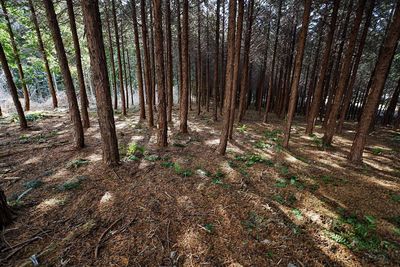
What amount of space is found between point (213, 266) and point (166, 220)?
4.74 feet

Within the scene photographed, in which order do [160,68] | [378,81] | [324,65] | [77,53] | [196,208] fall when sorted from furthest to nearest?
[324,65] → [77,53] → [160,68] → [378,81] → [196,208]

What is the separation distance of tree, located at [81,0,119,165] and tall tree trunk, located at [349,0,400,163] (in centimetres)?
996

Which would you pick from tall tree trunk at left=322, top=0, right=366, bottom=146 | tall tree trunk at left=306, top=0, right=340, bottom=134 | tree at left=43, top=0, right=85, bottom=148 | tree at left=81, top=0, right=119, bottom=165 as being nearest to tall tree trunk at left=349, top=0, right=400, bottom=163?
tall tree trunk at left=322, top=0, right=366, bottom=146

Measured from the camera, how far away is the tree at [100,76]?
17.1 feet

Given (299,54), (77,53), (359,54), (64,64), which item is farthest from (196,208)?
(359,54)

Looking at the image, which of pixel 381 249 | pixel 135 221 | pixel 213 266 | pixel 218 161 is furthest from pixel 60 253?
pixel 381 249

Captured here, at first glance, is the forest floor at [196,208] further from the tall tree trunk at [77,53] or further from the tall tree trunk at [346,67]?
the tall tree trunk at [77,53]

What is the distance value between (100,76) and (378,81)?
10169mm

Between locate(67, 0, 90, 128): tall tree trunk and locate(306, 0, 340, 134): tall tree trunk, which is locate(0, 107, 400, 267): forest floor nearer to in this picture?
locate(67, 0, 90, 128): tall tree trunk

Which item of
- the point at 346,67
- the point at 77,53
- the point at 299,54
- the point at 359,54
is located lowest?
the point at 346,67

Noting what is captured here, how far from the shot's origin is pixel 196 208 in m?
4.58

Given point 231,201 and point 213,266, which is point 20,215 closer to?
point 213,266

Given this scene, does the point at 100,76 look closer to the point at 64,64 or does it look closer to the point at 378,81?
the point at 64,64

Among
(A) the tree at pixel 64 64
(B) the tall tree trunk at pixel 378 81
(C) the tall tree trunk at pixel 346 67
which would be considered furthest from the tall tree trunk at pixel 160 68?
(C) the tall tree trunk at pixel 346 67
